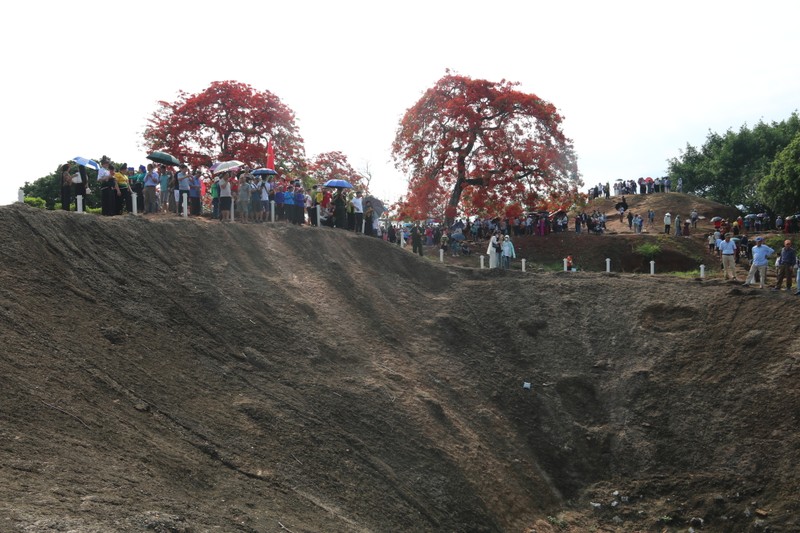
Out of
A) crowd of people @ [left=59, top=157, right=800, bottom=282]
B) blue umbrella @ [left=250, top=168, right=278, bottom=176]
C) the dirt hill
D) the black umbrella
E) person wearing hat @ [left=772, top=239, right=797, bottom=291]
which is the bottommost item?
the dirt hill

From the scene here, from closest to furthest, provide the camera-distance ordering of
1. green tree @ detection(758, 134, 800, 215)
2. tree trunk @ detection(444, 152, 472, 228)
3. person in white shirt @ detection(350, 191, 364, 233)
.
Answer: person in white shirt @ detection(350, 191, 364, 233), tree trunk @ detection(444, 152, 472, 228), green tree @ detection(758, 134, 800, 215)

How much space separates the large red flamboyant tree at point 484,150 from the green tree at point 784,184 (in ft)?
43.9

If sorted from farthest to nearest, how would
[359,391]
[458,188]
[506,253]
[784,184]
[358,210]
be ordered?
[784,184]
[458,188]
[506,253]
[358,210]
[359,391]

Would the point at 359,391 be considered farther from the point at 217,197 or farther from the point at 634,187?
the point at 634,187

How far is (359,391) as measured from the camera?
19.6 meters

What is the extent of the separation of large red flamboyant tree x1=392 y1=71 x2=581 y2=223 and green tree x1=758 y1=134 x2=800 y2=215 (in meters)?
13.4

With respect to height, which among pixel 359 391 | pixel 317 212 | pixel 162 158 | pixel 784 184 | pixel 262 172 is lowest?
pixel 359 391

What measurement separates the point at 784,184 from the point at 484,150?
17805mm

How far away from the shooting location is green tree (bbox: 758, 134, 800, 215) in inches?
1655

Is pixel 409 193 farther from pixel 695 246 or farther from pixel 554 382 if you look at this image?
pixel 554 382

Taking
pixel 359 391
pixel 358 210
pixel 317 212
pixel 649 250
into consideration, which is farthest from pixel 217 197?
pixel 649 250

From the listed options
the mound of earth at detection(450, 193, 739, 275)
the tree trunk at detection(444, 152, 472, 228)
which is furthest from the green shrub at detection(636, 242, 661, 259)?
the tree trunk at detection(444, 152, 472, 228)

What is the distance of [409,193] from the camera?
124 ft

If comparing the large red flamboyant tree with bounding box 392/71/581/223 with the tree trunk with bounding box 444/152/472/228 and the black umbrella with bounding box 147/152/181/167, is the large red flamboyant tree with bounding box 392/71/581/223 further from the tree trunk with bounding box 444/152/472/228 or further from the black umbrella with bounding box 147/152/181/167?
the black umbrella with bounding box 147/152/181/167
